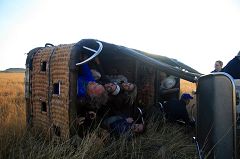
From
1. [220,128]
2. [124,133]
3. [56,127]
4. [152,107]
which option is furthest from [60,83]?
[220,128]

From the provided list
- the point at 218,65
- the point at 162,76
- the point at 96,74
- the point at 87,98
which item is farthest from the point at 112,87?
the point at 218,65

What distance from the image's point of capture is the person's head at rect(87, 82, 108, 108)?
14.0ft

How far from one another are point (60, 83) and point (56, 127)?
595 mm

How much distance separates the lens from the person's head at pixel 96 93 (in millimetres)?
4273

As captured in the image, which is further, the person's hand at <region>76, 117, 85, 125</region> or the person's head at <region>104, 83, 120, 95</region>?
the person's head at <region>104, 83, 120, 95</region>

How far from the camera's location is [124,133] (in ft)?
14.4

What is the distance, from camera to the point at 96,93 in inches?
168

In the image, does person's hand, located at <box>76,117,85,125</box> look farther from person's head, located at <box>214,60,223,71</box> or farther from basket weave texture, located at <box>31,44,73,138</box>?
person's head, located at <box>214,60,223,71</box>

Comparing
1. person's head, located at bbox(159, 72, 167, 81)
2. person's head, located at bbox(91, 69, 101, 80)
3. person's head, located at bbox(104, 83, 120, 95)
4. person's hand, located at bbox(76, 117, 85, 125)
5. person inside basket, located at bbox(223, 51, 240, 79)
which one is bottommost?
person's hand, located at bbox(76, 117, 85, 125)

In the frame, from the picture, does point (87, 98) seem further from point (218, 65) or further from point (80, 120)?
point (218, 65)

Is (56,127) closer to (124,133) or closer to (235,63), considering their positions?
(124,133)

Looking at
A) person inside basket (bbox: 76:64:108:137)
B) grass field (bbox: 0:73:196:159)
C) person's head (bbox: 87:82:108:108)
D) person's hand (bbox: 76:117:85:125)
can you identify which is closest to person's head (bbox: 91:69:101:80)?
person inside basket (bbox: 76:64:108:137)

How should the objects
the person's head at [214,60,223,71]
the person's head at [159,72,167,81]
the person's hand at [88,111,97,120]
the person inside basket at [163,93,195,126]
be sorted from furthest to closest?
the person's head at [214,60,223,71], the person's head at [159,72,167,81], the person inside basket at [163,93,195,126], the person's hand at [88,111,97,120]

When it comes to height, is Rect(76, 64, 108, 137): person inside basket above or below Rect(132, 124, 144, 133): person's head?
above
